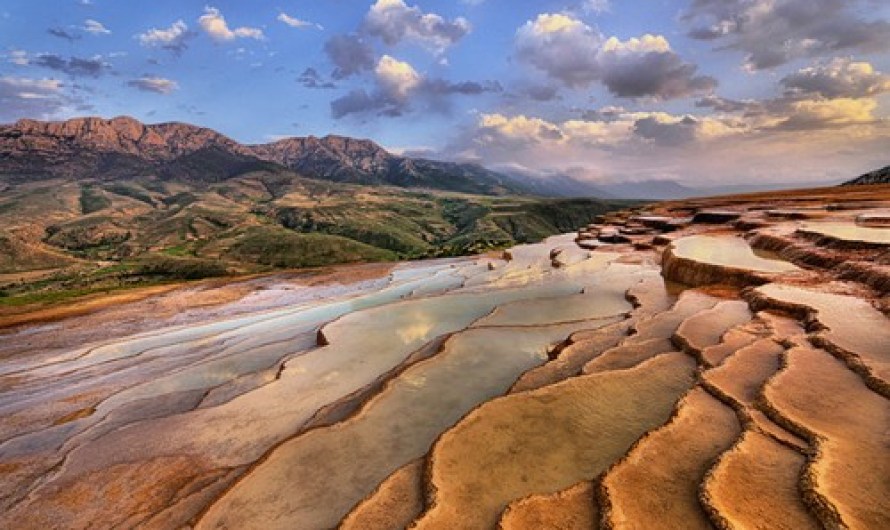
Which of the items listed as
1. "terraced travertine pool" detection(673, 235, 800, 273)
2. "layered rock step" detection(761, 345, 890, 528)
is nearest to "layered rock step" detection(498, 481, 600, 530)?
"layered rock step" detection(761, 345, 890, 528)

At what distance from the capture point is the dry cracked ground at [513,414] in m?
7.86

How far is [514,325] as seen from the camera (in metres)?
19.8

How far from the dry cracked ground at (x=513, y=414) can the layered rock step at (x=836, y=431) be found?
0.12ft

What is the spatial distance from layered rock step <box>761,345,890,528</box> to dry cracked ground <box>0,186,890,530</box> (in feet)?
0.12

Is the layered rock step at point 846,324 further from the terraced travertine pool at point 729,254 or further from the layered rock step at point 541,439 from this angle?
the terraced travertine pool at point 729,254

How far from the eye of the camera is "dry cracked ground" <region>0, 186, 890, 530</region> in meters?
7.86

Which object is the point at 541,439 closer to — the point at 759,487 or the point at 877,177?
the point at 759,487

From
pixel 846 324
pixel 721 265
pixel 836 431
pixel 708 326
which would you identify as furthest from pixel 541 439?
pixel 721 265

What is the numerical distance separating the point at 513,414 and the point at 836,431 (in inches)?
233

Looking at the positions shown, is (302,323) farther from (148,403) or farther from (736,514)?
(736,514)

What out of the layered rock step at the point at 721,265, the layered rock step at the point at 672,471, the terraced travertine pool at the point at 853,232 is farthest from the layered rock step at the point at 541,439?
the terraced travertine pool at the point at 853,232

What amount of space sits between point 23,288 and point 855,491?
14044 cm

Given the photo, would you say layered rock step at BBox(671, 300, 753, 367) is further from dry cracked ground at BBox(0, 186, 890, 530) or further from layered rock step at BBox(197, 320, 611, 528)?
layered rock step at BBox(197, 320, 611, 528)

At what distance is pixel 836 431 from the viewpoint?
28.5ft
